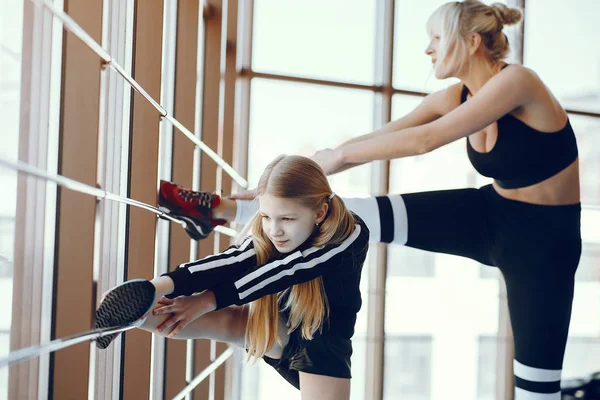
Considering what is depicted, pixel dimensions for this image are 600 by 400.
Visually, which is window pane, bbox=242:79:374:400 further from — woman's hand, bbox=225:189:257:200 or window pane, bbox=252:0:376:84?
woman's hand, bbox=225:189:257:200

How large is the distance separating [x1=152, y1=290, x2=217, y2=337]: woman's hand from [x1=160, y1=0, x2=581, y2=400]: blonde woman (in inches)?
18.7

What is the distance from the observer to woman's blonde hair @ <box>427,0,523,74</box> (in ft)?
5.60

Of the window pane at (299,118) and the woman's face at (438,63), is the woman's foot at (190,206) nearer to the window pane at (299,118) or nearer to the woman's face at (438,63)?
the woman's face at (438,63)

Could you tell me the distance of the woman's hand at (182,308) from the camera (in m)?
1.12

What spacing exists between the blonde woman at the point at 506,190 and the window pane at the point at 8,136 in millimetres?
673

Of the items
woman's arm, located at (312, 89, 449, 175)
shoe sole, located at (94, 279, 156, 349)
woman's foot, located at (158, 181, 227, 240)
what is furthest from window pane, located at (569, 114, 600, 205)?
shoe sole, located at (94, 279, 156, 349)

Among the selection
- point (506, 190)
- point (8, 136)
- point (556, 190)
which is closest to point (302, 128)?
point (506, 190)

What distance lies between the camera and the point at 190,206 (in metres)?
1.56

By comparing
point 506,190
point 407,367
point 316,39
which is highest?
point 316,39

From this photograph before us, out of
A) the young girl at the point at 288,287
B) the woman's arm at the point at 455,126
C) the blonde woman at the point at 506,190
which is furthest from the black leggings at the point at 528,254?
the young girl at the point at 288,287

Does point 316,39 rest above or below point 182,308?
above

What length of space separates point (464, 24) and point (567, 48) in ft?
6.94

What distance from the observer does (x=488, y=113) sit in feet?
5.42

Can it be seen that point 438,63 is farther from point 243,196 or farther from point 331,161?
point 243,196
